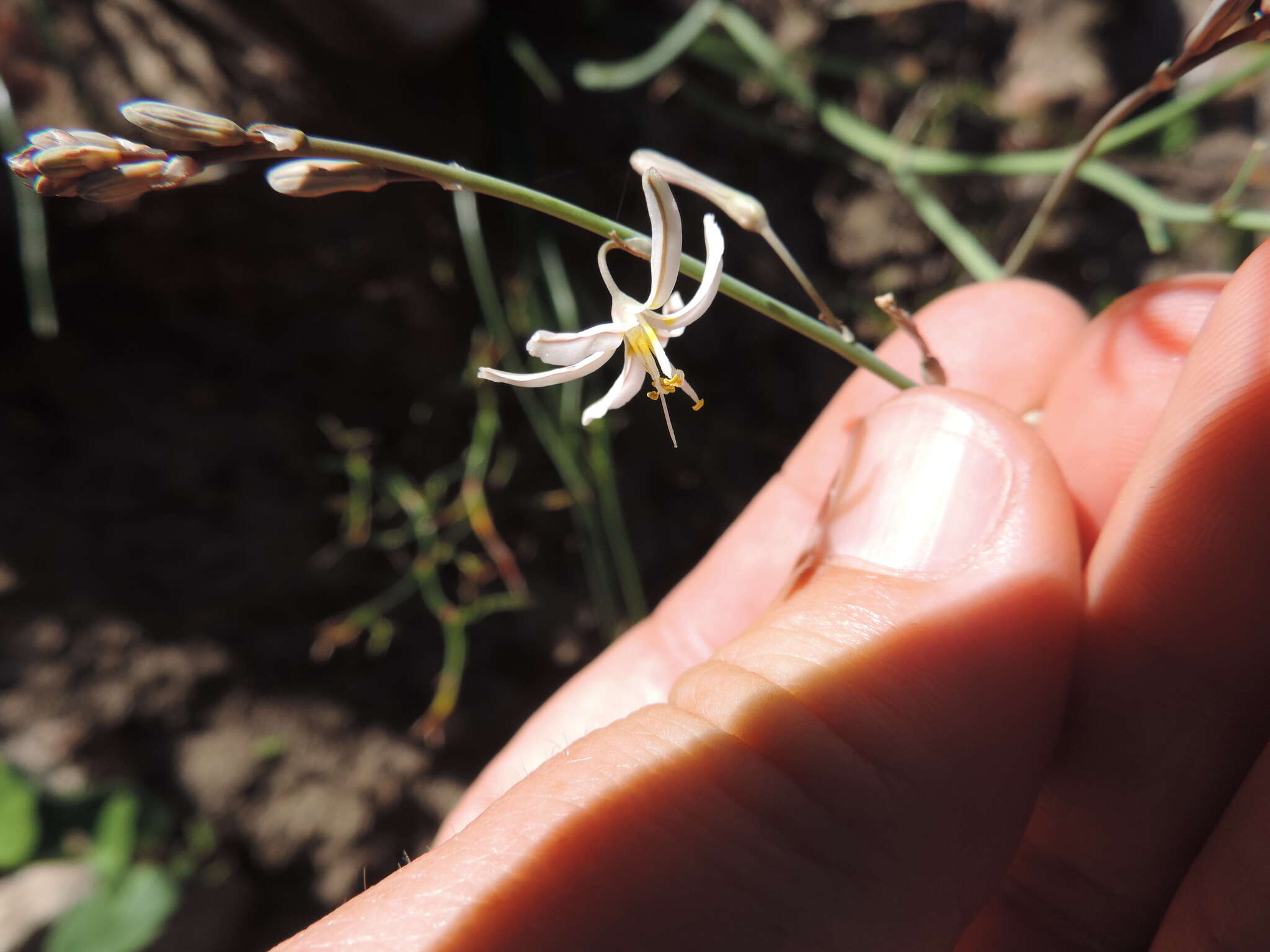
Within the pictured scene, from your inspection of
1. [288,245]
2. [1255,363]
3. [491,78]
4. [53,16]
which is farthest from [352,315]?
[1255,363]

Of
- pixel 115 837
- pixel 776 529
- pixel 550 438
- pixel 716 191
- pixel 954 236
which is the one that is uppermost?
pixel 716 191

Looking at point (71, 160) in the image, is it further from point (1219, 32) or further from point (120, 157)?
point (1219, 32)

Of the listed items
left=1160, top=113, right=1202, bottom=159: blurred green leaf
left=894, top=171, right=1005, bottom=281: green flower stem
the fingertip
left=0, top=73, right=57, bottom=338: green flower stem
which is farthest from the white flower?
left=1160, top=113, right=1202, bottom=159: blurred green leaf

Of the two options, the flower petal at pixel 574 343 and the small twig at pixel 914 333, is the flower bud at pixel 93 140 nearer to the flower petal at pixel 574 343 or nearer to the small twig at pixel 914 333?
the flower petal at pixel 574 343

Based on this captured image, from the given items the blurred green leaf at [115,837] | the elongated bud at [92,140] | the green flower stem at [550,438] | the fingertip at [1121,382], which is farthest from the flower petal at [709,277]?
the blurred green leaf at [115,837]

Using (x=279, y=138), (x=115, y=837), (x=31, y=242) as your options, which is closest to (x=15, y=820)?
(x=115, y=837)

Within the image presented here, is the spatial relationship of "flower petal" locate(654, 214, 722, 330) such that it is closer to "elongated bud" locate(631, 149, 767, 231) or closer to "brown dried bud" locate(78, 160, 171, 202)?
"elongated bud" locate(631, 149, 767, 231)
